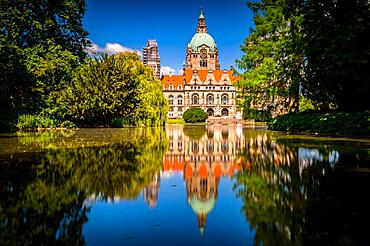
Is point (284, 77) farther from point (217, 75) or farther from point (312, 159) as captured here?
point (217, 75)

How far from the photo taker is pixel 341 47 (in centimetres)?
1509

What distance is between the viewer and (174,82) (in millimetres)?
107312

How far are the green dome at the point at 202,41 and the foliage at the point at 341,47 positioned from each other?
338 ft

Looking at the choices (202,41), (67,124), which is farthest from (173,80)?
(67,124)

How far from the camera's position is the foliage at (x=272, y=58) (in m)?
22.9

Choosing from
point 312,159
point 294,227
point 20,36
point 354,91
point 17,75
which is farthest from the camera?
point 20,36

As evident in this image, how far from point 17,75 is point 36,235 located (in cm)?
2272

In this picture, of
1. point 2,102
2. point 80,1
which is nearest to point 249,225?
point 2,102

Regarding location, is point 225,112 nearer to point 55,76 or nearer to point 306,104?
point 306,104

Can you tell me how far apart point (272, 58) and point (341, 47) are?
9.23 m

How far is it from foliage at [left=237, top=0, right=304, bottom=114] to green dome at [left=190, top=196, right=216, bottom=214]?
773 inches

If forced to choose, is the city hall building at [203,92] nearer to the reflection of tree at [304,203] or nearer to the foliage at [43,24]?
the foliage at [43,24]

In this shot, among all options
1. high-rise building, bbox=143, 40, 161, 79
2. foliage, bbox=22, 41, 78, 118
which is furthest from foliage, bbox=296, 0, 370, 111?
high-rise building, bbox=143, 40, 161, 79

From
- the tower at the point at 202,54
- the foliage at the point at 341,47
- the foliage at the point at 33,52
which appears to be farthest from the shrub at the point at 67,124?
the tower at the point at 202,54
